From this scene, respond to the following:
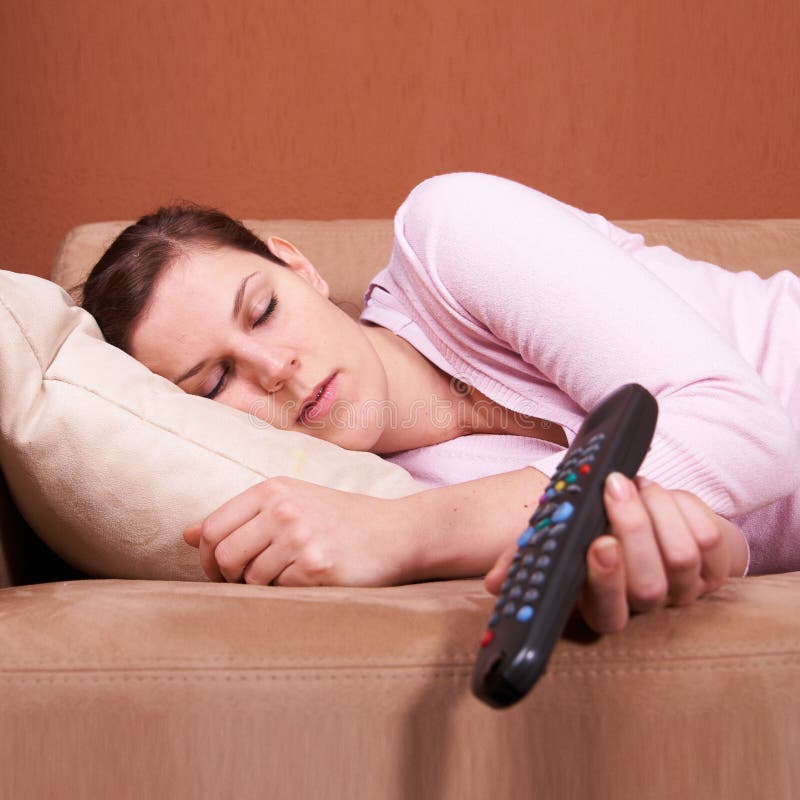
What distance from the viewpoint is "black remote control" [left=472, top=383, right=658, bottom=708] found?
39 centimetres

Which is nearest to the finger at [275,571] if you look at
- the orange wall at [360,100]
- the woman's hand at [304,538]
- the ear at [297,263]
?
the woman's hand at [304,538]

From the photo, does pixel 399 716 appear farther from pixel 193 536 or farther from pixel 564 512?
pixel 193 536

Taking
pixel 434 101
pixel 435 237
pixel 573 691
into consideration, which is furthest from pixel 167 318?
pixel 434 101

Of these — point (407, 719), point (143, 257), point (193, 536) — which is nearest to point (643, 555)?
point (407, 719)

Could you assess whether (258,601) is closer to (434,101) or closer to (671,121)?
(434,101)

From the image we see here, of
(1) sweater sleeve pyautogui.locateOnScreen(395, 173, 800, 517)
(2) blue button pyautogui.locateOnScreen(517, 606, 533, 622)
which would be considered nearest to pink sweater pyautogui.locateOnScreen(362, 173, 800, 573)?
(1) sweater sleeve pyautogui.locateOnScreen(395, 173, 800, 517)

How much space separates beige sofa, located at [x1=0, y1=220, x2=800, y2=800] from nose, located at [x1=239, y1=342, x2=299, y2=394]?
0.43 metres

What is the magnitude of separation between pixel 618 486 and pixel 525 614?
0.09m

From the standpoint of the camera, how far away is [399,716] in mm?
511

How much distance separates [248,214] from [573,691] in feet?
4.91

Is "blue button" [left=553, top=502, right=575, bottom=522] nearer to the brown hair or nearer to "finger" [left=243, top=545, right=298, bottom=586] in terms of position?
"finger" [left=243, top=545, right=298, bottom=586]

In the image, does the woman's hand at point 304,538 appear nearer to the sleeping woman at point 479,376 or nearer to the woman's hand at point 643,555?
the sleeping woman at point 479,376

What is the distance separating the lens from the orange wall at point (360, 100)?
5.74 ft

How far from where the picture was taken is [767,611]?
539mm
